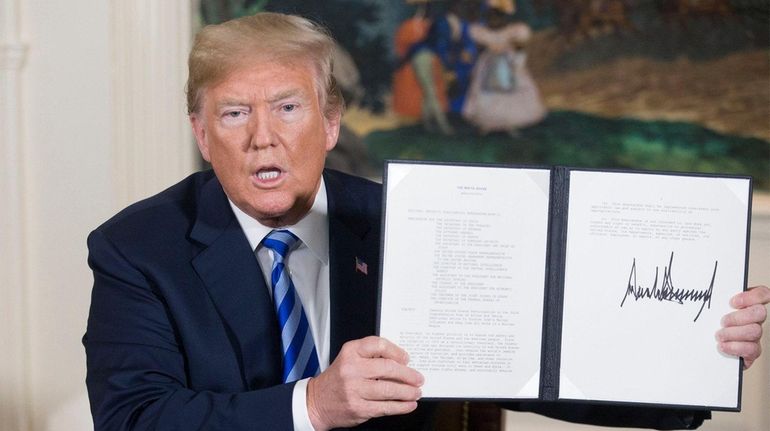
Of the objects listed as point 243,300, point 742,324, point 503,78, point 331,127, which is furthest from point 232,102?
point 503,78

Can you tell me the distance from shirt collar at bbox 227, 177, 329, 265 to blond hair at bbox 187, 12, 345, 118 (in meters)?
0.23

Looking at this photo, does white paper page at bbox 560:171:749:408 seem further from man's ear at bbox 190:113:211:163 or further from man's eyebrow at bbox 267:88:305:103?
man's ear at bbox 190:113:211:163

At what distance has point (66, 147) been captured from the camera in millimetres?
4531

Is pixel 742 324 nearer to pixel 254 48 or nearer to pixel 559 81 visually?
pixel 254 48

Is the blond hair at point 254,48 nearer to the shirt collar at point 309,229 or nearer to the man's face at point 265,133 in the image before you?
the man's face at point 265,133

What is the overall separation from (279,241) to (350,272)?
16 centimetres

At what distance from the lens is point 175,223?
2246 millimetres

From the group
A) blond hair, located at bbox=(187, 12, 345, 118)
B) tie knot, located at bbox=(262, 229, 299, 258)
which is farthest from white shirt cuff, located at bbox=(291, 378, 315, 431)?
blond hair, located at bbox=(187, 12, 345, 118)

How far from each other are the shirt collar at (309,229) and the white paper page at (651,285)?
1.84ft

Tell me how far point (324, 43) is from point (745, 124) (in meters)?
2.65

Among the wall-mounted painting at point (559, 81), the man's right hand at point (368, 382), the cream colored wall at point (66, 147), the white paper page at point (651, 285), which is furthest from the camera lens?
the cream colored wall at point (66, 147)

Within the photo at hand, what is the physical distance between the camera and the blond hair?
2.09 m

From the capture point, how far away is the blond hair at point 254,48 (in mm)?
2086
